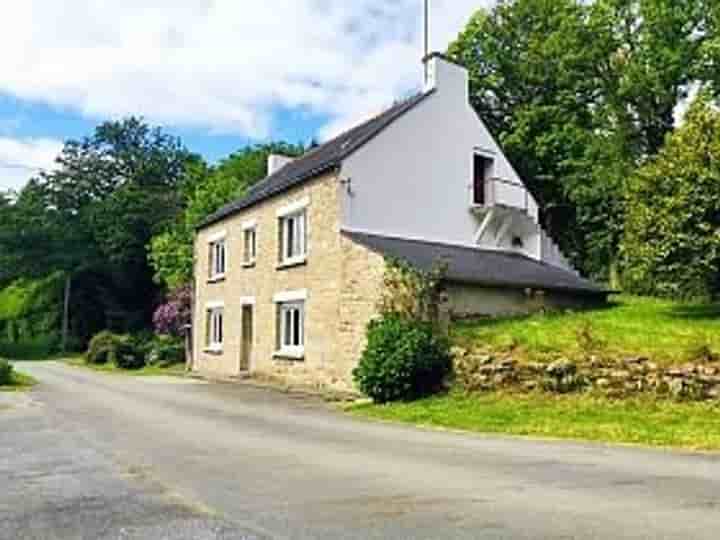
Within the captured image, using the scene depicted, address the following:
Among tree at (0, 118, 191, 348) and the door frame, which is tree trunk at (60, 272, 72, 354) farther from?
the door frame

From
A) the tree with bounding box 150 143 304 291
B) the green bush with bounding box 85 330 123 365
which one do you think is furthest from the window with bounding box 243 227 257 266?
the green bush with bounding box 85 330 123 365

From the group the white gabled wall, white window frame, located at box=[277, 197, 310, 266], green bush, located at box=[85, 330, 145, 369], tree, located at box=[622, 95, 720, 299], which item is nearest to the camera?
tree, located at box=[622, 95, 720, 299]

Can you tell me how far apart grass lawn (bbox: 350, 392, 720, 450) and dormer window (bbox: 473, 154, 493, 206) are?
11.8 metres

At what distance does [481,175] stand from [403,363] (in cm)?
1216

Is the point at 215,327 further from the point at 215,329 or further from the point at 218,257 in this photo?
the point at 218,257

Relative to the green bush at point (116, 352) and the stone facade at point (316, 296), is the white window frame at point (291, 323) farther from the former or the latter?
the green bush at point (116, 352)

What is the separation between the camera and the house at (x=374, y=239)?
2319 cm

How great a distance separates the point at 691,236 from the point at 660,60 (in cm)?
1586

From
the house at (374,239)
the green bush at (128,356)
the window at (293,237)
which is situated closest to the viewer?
the house at (374,239)

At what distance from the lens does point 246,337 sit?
3055 cm

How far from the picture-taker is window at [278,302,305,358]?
85.4 feet

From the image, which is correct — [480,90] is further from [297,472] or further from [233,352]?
[297,472]

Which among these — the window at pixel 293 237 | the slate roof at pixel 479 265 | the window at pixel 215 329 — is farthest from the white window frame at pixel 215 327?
the slate roof at pixel 479 265

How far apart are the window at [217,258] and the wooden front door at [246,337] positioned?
373cm
